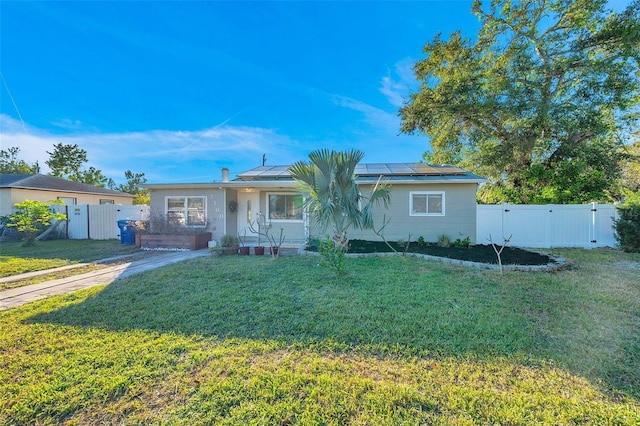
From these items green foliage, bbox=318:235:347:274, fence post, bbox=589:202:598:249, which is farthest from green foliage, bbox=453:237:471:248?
green foliage, bbox=318:235:347:274

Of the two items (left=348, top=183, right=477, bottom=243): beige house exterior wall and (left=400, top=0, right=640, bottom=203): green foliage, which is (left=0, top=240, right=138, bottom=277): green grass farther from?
(left=400, top=0, right=640, bottom=203): green foliage

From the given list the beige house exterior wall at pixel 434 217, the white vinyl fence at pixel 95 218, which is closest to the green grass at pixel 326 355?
the beige house exterior wall at pixel 434 217

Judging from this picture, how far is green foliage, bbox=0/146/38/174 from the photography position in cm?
2659

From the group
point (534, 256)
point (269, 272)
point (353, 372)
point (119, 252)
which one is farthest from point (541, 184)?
point (119, 252)

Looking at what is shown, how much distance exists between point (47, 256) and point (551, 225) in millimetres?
18288

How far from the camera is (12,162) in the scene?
88.3ft

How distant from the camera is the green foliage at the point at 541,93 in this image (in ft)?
37.8

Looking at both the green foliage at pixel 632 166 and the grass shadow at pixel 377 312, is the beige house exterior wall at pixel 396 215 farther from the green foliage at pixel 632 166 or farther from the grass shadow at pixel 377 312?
the green foliage at pixel 632 166

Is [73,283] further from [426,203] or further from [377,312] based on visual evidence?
[426,203]

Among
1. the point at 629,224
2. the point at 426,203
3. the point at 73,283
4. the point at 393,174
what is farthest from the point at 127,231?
the point at 629,224

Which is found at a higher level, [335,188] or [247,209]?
[335,188]

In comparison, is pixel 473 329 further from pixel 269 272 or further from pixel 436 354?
pixel 269 272

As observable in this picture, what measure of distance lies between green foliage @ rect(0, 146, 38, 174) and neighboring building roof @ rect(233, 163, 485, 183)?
30370mm

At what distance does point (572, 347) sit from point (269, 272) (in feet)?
17.1
